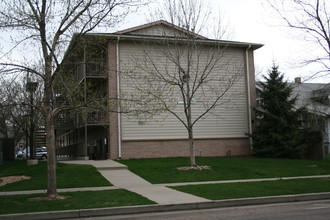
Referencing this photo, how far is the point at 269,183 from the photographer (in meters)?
15.1

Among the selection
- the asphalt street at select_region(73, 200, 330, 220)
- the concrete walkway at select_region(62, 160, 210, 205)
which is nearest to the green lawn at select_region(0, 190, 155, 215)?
the concrete walkway at select_region(62, 160, 210, 205)

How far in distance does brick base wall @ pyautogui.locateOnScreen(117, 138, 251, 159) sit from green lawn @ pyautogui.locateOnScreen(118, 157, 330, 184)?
2205 mm

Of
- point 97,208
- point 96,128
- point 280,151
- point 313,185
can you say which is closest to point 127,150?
point 96,128

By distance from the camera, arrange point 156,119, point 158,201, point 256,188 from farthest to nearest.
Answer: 1. point 156,119
2. point 256,188
3. point 158,201

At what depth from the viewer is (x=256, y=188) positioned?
45.0 ft

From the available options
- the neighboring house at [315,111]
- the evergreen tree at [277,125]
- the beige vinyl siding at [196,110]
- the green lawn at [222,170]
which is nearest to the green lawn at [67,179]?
the green lawn at [222,170]

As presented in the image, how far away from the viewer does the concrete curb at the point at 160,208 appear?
9617mm

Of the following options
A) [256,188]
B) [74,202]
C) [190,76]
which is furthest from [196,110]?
[74,202]

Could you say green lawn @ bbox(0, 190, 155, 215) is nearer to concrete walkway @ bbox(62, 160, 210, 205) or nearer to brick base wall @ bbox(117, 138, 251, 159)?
concrete walkway @ bbox(62, 160, 210, 205)

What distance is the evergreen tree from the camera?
84.9ft

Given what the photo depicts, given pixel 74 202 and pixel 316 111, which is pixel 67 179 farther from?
pixel 316 111

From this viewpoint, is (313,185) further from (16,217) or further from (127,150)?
(127,150)

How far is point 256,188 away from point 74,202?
6.31 meters

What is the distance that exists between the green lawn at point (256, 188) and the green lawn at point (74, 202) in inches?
89.2
